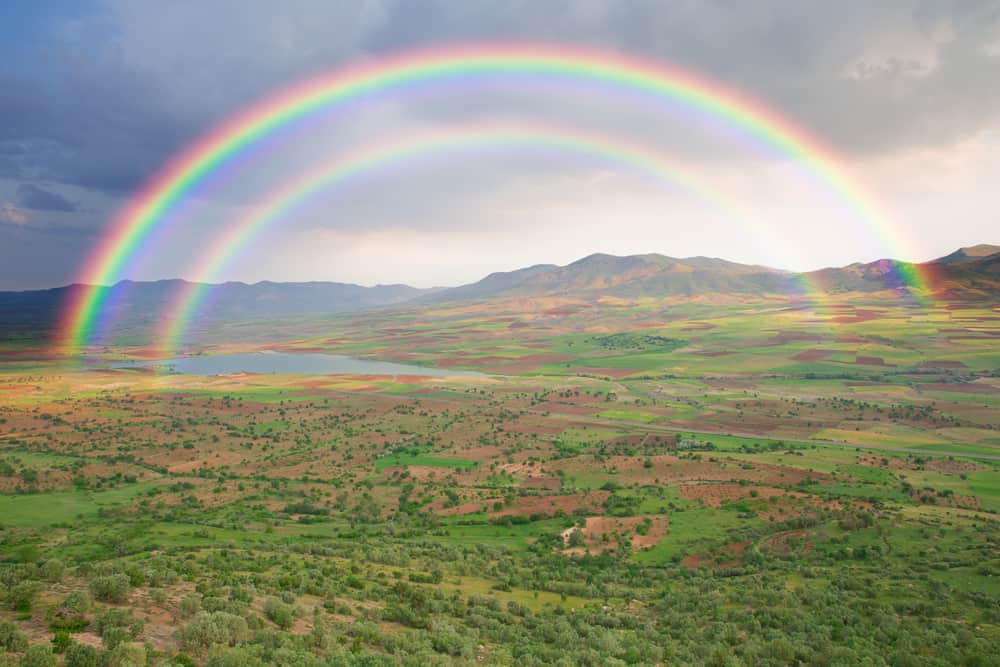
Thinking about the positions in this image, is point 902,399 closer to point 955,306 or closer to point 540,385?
point 540,385

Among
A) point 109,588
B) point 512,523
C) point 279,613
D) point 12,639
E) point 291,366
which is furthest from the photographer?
point 291,366

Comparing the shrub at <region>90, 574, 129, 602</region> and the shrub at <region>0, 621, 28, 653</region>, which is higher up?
the shrub at <region>0, 621, 28, 653</region>

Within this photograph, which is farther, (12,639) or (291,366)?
(291,366)

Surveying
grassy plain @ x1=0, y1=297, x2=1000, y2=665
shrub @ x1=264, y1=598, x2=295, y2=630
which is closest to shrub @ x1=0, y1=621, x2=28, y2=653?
grassy plain @ x1=0, y1=297, x2=1000, y2=665

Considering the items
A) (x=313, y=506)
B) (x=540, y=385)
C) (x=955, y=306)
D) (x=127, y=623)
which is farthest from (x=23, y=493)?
(x=955, y=306)

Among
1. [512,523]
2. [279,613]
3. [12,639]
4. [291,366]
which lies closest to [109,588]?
[12,639]

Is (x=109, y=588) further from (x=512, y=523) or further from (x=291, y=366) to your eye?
(x=291, y=366)

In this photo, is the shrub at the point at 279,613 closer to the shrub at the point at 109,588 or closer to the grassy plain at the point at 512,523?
the grassy plain at the point at 512,523

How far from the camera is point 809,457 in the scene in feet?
190

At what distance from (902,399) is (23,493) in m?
118

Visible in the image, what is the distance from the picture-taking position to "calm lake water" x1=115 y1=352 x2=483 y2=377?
15025cm

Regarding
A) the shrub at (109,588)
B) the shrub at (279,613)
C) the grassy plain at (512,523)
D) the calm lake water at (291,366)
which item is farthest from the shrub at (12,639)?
the calm lake water at (291,366)

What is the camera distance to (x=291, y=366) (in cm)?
16762

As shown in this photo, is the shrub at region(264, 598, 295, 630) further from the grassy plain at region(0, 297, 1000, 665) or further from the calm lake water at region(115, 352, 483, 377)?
the calm lake water at region(115, 352, 483, 377)
